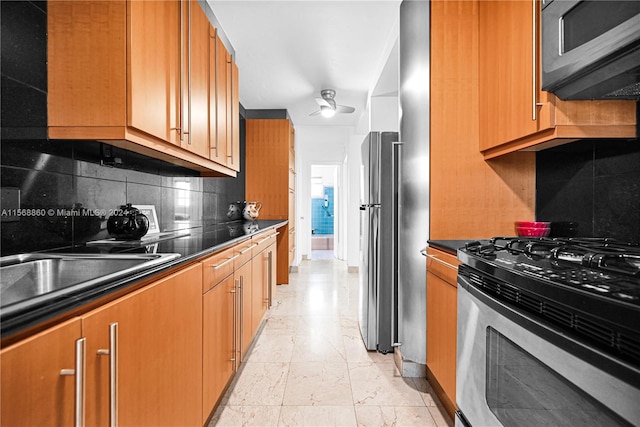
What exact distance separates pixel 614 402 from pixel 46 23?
2.03m

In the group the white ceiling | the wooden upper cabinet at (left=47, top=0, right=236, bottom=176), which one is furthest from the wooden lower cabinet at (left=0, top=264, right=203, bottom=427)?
the white ceiling

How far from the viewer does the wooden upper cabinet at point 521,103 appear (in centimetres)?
142

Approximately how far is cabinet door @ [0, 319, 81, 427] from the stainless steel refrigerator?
2.09 metres

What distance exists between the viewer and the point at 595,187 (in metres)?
1.57

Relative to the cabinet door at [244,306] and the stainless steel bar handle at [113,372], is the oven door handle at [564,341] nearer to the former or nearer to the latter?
the stainless steel bar handle at [113,372]

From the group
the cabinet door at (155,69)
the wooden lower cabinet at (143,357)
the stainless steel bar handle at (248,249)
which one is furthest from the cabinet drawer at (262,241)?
the cabinet door at (155,69)

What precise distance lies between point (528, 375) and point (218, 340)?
4.56 ft

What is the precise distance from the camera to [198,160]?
83.9 inches

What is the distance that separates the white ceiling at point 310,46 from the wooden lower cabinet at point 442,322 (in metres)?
1.99

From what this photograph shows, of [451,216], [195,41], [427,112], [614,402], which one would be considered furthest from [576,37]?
[195,41]

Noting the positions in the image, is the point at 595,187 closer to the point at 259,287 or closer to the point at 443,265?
the point at 443,265

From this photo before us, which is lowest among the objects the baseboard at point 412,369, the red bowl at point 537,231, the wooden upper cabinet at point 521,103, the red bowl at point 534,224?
the baseboard at point 412,369

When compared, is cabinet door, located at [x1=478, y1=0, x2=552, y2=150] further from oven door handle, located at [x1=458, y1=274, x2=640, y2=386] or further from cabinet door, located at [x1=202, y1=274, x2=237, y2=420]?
cabinet door, located at [x1=202, y1=274, x2=237, y2=420]

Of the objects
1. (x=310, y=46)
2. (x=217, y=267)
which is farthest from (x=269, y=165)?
(x=217, y=267)
